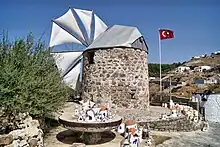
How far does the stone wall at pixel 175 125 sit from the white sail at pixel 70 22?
11283 millimetres

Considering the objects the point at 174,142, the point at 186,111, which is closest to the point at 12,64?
the point at 174,142

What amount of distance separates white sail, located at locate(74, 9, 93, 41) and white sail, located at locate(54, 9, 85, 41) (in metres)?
0.63

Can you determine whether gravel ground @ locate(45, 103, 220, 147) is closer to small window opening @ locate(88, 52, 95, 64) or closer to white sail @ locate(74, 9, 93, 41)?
small window opening @ locate(88, 52, 95, 64)

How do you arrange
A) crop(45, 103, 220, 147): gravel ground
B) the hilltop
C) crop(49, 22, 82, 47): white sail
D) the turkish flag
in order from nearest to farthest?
crop(45, 103, 220, 147): gravel ground
the turkish flag
crop(49, 22, 82, 47): white sail
the hilltop

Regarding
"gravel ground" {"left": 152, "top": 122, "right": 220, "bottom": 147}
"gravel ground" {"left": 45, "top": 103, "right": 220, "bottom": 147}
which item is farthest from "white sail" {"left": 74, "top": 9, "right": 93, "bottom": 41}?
"gravel ground" {"left": 152, "top": 122, "right": 220, "bottom": 147}

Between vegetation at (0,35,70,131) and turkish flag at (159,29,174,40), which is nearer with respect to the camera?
vegetation at (0,35,70,131)

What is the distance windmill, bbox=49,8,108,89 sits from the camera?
19859mm

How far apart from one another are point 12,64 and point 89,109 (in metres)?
2.78

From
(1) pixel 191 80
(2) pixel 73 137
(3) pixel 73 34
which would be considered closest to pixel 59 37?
(3) pixel 73 34

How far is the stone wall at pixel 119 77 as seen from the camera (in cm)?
1448

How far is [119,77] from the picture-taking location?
14.5 meters

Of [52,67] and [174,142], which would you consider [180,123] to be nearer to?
A: [174,142]

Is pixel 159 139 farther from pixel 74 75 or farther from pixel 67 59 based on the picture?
pixel 67 59

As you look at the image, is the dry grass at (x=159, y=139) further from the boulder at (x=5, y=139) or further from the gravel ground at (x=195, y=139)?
the boulder at (x=5, y=139)
